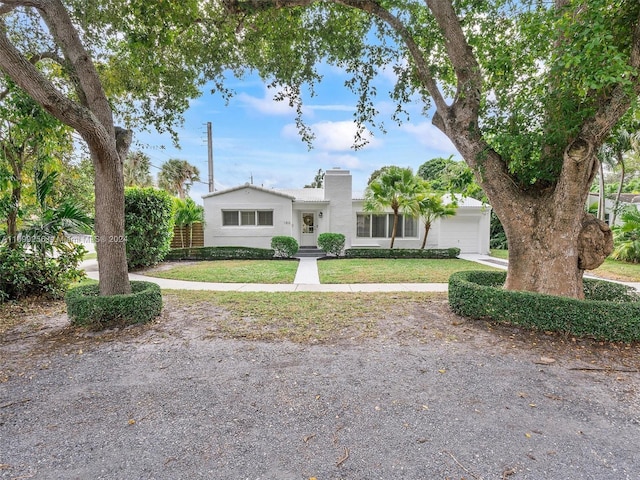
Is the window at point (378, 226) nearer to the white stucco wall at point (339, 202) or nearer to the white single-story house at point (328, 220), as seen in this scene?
the white single-story house at point (328, 220)

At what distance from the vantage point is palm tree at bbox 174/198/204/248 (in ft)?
48.9

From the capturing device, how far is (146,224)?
11391 millimetres

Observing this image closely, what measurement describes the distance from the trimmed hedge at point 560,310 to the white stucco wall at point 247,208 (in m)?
11.9

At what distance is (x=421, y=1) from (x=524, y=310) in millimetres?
6380

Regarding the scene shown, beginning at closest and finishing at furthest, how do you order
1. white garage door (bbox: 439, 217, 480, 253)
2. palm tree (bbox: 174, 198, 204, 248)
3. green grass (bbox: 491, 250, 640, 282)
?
1. green grass (bbox: 491, 250, 640, 282)
2. palm tree (bbox: 174, 198, 204, 248)
3. white garage door (bbox: 439, 217, 480, 253)

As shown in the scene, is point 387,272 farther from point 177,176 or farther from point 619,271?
point 177,176

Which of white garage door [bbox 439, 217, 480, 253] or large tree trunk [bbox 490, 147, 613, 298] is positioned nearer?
large tree trunk [bbox 490, 147, 613, 298]

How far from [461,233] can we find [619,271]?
7.03 meters

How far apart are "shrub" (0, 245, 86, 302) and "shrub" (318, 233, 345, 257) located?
1017 centimetres

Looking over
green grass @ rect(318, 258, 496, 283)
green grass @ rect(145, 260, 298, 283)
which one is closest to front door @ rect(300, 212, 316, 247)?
green grass @ rect(318, 258, 496, 283)

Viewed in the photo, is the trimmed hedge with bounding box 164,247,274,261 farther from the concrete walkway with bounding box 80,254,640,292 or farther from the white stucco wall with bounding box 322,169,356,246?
the concrete walkway with bounding box 80,254,640,292

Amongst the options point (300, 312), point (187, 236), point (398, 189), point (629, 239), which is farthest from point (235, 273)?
point (629, 239)

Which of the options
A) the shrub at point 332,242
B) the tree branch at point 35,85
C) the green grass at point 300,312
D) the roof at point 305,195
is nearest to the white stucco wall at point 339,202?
the roof at point 305,195

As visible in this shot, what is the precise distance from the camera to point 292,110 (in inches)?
305
